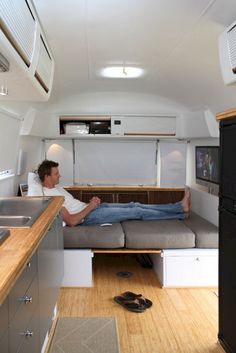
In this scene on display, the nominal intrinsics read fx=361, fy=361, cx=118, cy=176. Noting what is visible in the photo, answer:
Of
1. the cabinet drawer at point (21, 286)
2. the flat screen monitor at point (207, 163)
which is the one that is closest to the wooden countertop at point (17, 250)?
the cabinet drawer at point (21, 286)

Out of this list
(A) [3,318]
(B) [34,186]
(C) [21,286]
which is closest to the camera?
(A) [3,318]

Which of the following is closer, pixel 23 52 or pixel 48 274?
pixel 23 52

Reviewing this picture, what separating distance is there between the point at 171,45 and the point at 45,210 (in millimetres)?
1509

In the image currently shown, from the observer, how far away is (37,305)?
1884 millimetres

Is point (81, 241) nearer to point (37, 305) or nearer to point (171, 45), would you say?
point (37, 305)

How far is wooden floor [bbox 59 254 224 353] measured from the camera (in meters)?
2.54

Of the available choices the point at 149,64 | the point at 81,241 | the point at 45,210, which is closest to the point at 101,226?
the point at 81,241

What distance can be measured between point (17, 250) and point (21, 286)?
0.15 metres

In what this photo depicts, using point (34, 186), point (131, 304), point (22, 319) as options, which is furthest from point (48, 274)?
point (34, 186)

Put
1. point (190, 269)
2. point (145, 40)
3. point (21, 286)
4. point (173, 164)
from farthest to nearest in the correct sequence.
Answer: point (173, 164), point (190, 269), point (145, 40), point (21, 286)

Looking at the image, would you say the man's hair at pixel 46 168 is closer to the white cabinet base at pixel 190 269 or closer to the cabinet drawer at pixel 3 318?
the white cabinet base at pixel 190 269

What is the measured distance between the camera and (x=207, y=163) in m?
4.62

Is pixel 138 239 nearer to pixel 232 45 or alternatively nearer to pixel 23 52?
pixel 232 45

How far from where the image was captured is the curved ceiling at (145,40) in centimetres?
200
